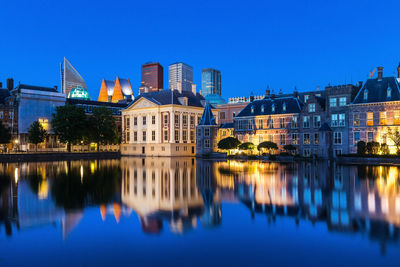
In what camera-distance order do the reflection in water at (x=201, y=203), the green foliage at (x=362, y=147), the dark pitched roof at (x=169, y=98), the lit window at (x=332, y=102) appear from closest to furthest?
1. the reflection in water at (x=201, y=203)
2. the green foliage at (x=362, y=147)
3. the lit window at (x=332, y=102)
4. the dark pitched roof at (x=169, y=98)

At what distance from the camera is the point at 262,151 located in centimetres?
A: 7206

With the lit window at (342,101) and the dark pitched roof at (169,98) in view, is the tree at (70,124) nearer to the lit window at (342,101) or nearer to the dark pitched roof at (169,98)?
the dark pitched roof at (169,98)

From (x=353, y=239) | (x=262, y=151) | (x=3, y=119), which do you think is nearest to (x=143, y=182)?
(x=353, y=239)

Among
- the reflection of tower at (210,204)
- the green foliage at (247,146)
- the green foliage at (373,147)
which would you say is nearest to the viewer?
the reflection of tower at (210,204)

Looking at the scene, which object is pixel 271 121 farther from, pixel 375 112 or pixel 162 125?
pixel 162 125

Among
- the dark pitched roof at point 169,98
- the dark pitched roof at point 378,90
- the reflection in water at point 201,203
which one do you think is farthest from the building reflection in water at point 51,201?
the dark pitched roof at point 169,98

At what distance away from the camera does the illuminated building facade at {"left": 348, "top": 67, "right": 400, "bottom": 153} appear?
5750cm

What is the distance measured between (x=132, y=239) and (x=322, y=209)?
9.61 meters

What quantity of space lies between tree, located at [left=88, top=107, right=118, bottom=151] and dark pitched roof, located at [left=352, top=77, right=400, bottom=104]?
56560mm

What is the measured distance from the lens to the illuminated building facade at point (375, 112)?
57500 mm

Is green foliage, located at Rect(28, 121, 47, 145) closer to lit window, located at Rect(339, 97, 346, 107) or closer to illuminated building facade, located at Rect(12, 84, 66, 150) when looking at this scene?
illuminated building facade, located at Rect(12, 84, 66, 150)

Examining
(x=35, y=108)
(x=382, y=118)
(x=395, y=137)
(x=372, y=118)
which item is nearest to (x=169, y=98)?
(x=35, y=108)

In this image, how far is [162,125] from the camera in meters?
89.6

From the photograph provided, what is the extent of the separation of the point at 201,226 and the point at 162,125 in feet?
248
